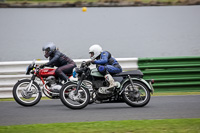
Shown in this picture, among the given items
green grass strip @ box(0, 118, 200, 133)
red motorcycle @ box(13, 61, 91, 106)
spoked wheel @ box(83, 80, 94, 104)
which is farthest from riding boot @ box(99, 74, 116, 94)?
green grass strip @ box(0, 118, 200, 133)

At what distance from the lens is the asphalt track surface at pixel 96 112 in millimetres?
6297

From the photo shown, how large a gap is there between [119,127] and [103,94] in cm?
232

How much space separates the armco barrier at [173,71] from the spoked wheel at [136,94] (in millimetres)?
2690

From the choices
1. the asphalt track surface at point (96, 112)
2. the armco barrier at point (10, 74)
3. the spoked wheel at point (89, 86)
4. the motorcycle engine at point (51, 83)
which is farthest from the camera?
the armco barrier at point (10, 74)

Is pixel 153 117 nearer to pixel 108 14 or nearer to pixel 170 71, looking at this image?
pixel 170 71

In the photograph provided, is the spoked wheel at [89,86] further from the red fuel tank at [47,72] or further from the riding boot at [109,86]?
the red fuel tank at [47,72]

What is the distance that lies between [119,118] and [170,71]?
14.7ft

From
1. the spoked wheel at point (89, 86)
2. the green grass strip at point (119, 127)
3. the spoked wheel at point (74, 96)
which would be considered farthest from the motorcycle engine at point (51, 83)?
the green grass strip at point (119, 127)

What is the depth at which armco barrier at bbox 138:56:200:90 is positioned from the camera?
33.8ft

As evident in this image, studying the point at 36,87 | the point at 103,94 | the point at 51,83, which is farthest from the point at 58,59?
the point at 103,94

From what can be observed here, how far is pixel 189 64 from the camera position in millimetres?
10430

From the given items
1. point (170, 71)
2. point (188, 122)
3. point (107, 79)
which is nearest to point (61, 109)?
point (107, 79)

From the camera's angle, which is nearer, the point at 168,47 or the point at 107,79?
the point at 107,79

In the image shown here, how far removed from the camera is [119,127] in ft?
17.4
